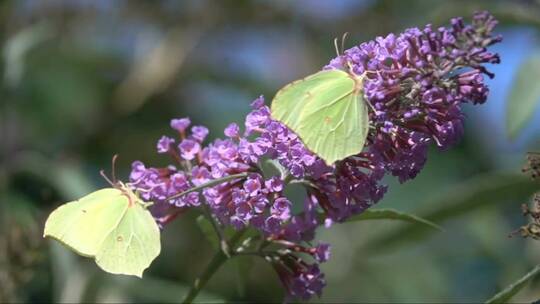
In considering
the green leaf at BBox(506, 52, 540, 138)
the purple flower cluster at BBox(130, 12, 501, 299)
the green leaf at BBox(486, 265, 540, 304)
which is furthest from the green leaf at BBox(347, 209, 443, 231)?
the green leaf at BBox(506, 52, 540, 138)

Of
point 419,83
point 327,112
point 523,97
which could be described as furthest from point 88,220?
point 523,97

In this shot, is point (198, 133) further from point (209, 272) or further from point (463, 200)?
point (463, 200)

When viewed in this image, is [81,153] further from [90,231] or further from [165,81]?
[90,231]

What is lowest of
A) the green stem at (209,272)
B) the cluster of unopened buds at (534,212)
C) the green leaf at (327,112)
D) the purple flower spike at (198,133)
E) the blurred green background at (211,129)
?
the blurred green background at (211,129)

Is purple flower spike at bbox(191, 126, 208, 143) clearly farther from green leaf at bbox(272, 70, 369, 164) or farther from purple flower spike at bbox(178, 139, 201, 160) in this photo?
green leaf at bbox(272, 70, 369, 164)

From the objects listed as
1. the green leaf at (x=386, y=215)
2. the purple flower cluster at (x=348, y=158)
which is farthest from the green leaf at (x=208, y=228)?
the green leaf at (x=386, y=215)

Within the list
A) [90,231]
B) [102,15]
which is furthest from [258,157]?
[102,15]

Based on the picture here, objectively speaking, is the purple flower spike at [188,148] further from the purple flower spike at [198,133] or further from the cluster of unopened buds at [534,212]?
the cluster of unopened buds at [534,212]
